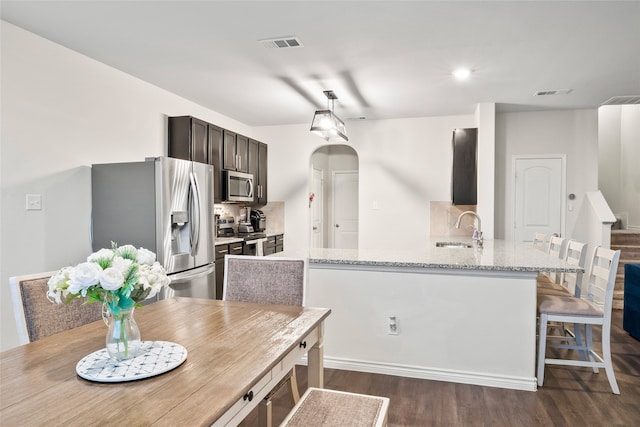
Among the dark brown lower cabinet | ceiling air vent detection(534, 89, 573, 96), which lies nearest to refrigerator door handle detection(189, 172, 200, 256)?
the dark brown lower cabinet

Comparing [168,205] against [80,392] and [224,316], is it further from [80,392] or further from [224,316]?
[80,392]

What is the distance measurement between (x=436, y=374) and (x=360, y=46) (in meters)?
2.54

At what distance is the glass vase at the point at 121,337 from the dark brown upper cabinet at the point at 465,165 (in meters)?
4.52

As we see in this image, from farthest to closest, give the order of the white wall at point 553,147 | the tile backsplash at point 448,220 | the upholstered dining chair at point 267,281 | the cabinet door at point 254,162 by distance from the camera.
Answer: the cabinet door at point 254,162
the tile backsplash at point 448,220
the white wall at point 553,147
the upholstered dining chair at point 267,281

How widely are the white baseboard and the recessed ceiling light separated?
2643mm

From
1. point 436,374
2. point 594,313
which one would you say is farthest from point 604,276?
point 436,374

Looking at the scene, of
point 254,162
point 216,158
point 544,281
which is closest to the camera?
point 544,281

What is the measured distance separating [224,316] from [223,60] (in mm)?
2478

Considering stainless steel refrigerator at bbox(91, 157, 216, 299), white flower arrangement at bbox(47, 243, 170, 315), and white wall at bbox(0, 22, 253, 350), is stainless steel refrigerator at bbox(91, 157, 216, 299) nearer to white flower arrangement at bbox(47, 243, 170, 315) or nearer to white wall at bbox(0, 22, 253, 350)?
white wall at bbox(0, 22, 253, 350)

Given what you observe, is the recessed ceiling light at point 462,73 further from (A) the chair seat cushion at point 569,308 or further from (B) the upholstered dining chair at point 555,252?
(A) the chair seat cushion at point 569,308

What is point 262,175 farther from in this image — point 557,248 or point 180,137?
point 557,248

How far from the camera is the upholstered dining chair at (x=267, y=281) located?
2162 millimetres

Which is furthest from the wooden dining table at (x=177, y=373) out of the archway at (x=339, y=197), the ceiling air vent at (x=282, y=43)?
the archway at (x=339, y=197)

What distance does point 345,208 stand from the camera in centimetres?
770
